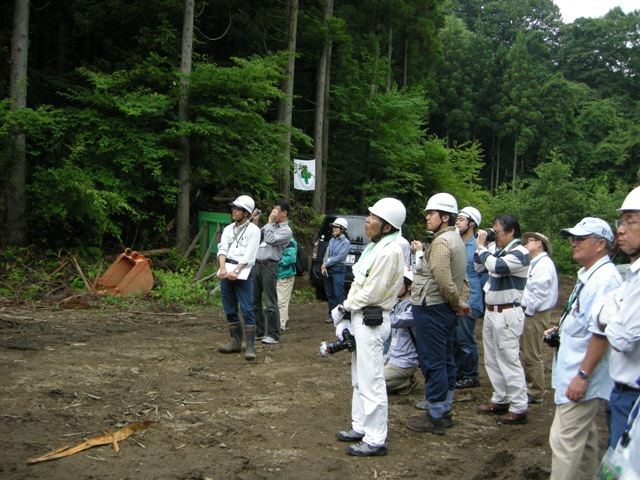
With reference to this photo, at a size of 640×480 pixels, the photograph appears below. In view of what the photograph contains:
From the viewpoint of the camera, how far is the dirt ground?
4.48 meters

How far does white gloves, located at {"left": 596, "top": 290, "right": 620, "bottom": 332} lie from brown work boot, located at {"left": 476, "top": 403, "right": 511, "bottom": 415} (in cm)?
298

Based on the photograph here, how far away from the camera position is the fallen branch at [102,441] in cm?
441

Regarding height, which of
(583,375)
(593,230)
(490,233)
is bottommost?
(583,375)

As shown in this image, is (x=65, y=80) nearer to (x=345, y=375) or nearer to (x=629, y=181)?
(x=345, y=375)

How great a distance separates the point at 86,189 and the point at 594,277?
10806 millimetres

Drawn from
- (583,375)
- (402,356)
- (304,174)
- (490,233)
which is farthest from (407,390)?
(304,174)

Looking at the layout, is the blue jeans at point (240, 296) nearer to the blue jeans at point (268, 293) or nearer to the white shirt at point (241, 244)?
the white shirt at point (241, 244)

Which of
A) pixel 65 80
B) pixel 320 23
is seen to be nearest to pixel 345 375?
pixel 65 80

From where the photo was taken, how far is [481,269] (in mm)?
7371

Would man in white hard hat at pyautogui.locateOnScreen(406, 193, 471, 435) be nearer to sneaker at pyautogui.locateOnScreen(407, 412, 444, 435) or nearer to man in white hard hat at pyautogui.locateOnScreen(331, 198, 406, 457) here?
sneaker at pyautogui.locateOnScreen(407, 412, 444, 435)

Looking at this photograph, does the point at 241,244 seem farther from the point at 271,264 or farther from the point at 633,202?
the point at 633,202

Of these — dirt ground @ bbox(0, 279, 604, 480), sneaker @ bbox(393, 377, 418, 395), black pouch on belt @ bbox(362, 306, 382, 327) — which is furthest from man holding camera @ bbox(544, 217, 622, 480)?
sneaker @ bbox(393, 377, 418, 395)

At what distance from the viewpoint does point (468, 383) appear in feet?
23.8

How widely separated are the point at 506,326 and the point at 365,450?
2066 mm
